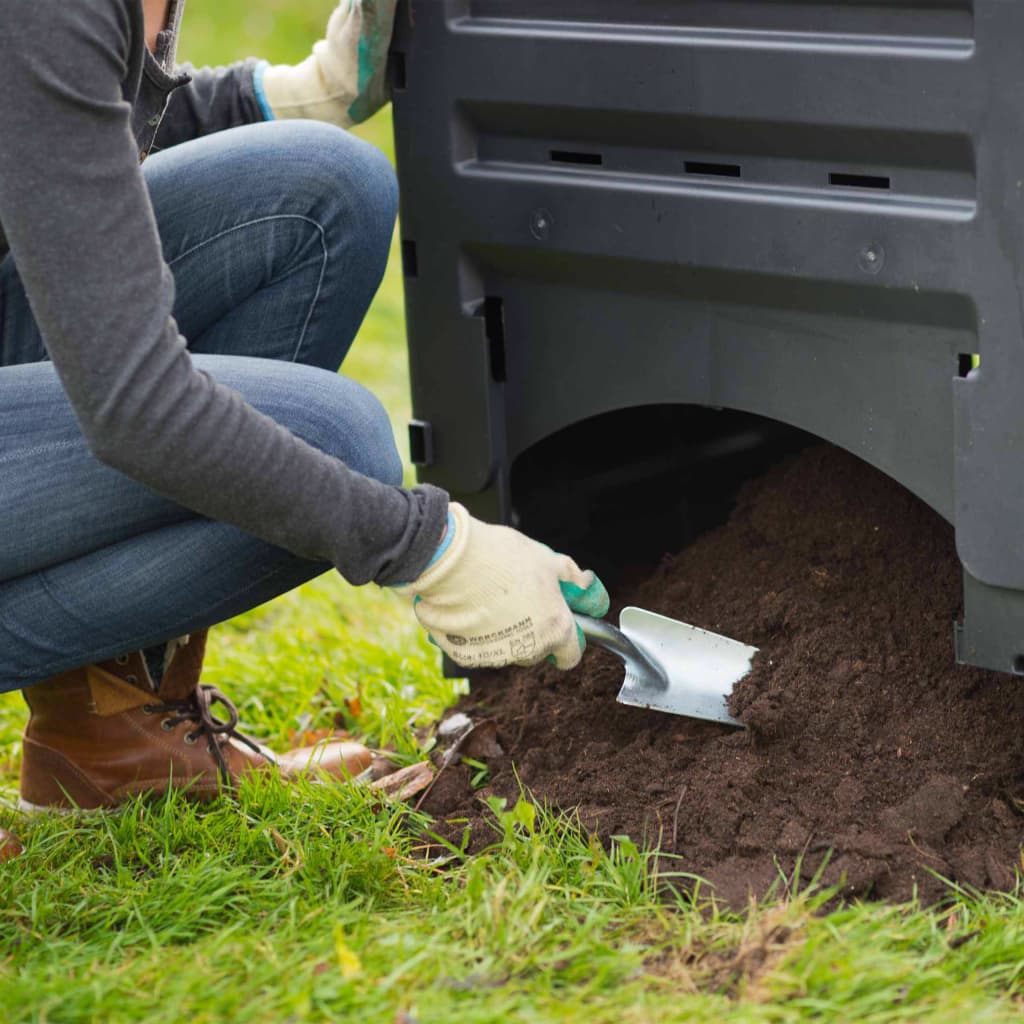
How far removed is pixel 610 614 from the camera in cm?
223

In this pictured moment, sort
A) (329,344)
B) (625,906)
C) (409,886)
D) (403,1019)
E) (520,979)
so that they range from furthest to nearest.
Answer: (329,344) → (409,886) → (625,906) → (520,979) → (403,1019)

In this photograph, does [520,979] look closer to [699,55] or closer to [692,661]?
[692,661]

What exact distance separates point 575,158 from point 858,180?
0.38m

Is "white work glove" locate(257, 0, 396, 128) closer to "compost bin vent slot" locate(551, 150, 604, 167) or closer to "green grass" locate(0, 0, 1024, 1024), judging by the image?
"compost bin vent slot" locate(551, 150, 604, 167)

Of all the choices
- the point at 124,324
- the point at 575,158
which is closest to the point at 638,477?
the point at 575,158

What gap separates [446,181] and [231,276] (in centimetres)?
33

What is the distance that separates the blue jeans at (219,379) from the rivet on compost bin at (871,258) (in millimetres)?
611

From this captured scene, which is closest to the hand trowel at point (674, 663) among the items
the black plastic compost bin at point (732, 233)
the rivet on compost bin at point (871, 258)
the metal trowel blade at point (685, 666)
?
the metal trowel blade at point (685, 666)

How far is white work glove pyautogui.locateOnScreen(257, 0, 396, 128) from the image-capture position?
1.97m

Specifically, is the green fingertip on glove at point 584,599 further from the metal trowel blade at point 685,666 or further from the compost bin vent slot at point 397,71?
the compost bin vent slot at point 397,71

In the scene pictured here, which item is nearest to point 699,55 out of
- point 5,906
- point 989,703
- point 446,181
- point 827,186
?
point 827,186

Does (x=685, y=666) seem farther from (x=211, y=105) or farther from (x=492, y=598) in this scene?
(x=211, y=105)

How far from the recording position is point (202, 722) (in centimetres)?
207

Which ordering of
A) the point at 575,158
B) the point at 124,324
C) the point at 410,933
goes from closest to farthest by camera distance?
1. the point at 124,324
2. the point at 410,933
3. the point at 575,158
